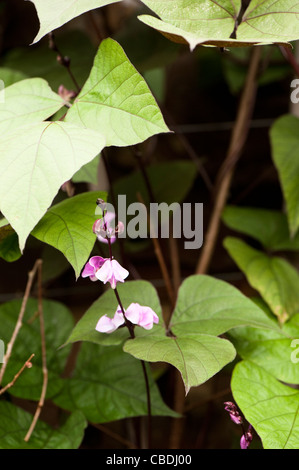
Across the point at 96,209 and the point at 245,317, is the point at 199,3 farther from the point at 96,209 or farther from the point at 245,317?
the point at 245,317

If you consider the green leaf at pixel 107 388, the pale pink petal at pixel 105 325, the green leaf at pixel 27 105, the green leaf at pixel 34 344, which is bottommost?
→ the green leaf at pixel 107 388

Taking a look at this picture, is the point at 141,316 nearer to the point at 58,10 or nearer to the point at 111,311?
the point at 111,311

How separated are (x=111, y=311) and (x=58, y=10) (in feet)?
1.00

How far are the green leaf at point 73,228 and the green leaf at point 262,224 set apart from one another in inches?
15.7

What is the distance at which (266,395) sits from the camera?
548 mm

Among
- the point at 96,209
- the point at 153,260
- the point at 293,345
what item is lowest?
the point at 153,260

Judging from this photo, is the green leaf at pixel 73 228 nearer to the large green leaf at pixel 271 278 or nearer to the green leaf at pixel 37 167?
the green leaf at pixel 37 167

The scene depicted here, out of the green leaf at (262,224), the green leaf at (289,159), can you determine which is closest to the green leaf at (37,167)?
the green leaf at (289,159)

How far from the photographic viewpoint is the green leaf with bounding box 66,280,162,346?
0.53 m

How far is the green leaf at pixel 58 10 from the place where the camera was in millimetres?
448

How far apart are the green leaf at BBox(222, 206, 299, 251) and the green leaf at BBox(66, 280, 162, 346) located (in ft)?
1.04

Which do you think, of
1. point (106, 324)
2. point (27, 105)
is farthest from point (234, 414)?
point (27, 105)

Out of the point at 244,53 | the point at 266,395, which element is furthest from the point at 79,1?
the point at 244,53

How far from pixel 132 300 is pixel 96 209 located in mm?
131
